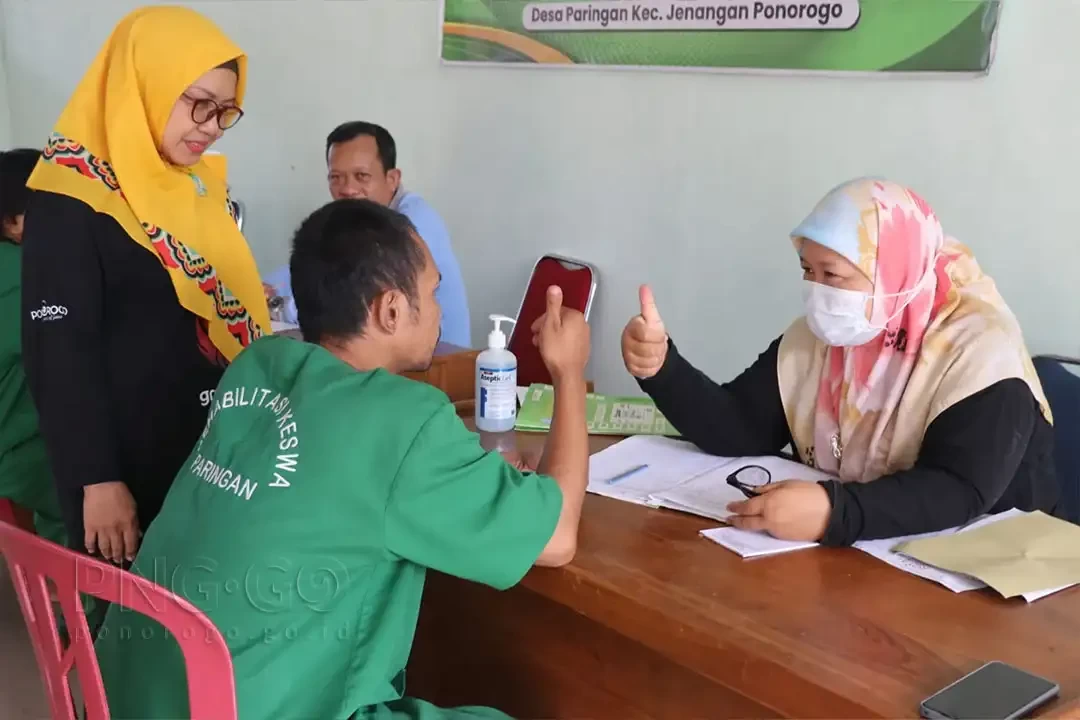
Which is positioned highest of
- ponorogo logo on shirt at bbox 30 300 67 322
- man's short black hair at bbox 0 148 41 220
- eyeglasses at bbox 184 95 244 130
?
eyeglasses at bbox 184 95 244 130

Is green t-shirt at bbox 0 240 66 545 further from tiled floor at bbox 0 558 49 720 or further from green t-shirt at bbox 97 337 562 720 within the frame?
green t-shirt at bbox 97 337 562 720

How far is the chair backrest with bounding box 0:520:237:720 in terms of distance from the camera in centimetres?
95

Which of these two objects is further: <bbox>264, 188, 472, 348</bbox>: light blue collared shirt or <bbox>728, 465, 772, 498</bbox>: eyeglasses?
<bbox>264, 188, 472, 348</bbox>: light blue collared shirt

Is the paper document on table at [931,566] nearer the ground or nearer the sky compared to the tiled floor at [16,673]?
nearer the sky

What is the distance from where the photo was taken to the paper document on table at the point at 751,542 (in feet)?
4.05

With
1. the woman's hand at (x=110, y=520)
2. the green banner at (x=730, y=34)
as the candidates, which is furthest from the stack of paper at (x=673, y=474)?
the green banner at (x=730, y=34)

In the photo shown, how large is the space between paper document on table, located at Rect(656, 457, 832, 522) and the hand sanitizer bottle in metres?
0.39

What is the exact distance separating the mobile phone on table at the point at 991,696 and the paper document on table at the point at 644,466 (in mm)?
523

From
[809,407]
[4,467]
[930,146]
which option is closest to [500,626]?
[809,407]

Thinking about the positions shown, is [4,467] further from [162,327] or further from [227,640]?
[227,640]

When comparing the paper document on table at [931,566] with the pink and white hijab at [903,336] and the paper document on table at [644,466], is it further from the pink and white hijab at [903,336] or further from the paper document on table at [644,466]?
the paper document on table at [644,466]

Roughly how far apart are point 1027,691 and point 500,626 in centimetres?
75

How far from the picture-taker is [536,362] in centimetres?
304

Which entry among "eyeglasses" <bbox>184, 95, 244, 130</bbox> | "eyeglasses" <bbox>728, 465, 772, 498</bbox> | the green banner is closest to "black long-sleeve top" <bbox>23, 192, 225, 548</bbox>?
"eyeglasses" <bbox>184, 95, 244, 130</bbox>
